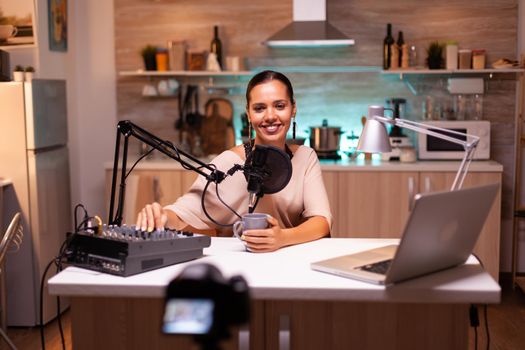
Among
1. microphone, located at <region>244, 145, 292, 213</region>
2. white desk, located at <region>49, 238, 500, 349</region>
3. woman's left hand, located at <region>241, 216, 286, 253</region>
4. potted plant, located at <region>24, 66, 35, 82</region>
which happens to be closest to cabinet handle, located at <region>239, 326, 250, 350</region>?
white desk, located at <region>49, 238, 500, 349</region>

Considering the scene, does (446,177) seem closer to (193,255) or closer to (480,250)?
(480,250)

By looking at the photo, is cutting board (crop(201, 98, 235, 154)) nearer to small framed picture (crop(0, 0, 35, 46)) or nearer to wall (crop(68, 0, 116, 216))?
wall (crop(68, 0, 116, 216))

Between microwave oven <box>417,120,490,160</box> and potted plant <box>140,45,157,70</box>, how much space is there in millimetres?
1937

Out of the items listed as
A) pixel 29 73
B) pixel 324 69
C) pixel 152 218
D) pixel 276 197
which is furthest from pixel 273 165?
pixel 324 69

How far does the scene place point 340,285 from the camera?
200 centimetres

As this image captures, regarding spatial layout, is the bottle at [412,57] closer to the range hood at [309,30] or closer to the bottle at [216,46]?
the range hood at [309,30]

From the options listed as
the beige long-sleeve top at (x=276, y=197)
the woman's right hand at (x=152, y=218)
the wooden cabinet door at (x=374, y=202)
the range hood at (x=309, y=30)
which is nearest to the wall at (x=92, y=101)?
the range hood at (x=309, y=30)

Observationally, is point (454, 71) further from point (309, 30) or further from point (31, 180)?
point (31, 180)

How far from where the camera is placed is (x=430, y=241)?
6.27 ft

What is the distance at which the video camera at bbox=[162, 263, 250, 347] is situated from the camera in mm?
859

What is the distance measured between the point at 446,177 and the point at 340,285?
3.06 meters

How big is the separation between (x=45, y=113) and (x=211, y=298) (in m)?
3.73

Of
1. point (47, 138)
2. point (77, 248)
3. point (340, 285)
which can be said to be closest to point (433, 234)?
point (340, 285)

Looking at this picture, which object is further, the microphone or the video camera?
the microphone
